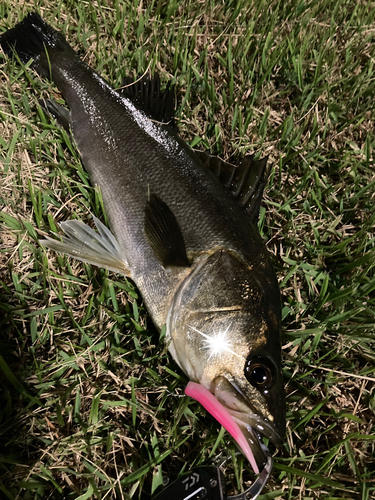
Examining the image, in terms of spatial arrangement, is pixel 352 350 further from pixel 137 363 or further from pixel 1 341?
pixel 1 341

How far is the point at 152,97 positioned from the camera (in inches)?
106

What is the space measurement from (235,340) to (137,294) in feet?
2.64

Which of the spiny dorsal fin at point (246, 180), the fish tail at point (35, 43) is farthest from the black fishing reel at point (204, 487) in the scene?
the fish tail at point (35, 43)

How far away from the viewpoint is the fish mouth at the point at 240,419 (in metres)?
1.75

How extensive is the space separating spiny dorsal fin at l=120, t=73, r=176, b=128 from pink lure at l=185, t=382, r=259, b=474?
1.91 metres

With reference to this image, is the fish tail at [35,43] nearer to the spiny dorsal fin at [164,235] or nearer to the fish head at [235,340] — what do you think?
the spiny dorsal fin at [164,235]

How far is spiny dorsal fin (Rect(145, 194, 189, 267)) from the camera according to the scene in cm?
209

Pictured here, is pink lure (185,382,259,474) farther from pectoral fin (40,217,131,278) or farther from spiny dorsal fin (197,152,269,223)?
spiny dorsal fin (197,152,269,223)

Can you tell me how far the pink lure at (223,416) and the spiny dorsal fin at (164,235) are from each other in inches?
29.0

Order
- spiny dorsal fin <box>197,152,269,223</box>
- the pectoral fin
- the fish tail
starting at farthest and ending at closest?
the fish tail, spiny dorsal fin <box>197,152,269,223</box>, the pectoral fin

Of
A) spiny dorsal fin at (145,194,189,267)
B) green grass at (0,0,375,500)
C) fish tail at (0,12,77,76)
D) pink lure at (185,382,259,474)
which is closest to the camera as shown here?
pink lure at (185,382,259,474)

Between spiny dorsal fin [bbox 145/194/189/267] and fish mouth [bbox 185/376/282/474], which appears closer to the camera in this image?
fish mouth [bbox 185/376/282/474]

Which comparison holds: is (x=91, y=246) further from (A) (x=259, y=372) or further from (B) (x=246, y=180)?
(A) (x=259, y=372)

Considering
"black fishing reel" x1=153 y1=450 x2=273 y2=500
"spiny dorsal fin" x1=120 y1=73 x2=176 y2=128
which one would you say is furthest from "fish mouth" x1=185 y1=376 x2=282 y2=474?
"spiny dorsal fin" x1=120 y1=73 x2=176 y2=128
